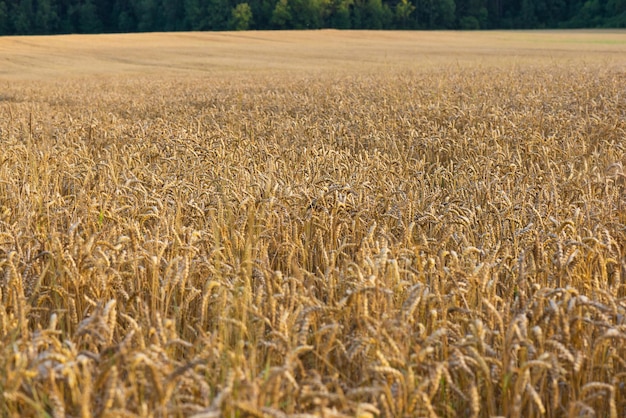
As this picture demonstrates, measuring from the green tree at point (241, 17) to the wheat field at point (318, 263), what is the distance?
63.2 meters

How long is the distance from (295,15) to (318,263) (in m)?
75.8

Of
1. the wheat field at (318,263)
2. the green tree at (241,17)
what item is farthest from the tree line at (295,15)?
the wheat field at (318,263)

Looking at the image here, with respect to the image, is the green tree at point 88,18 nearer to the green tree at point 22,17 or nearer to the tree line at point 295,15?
the tree line at point 295,15

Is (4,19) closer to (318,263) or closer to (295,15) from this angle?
(295,15)

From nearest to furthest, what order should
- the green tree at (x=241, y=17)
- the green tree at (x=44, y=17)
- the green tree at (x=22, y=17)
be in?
the green tree at (x=241, y=17), the green tree at (x=22, y=17), the green tree at (x=44, y=17)

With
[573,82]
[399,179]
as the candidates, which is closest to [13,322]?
[399,179]

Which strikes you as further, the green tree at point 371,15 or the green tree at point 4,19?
the green tree at point 4,19

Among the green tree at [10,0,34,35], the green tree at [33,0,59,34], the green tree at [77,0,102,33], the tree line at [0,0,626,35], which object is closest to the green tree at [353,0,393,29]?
the tree line at [0,0,626,35]

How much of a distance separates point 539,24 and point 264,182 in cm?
8529

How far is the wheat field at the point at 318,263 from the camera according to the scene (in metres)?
2.08

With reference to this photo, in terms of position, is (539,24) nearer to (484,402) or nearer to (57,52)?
(57,52)

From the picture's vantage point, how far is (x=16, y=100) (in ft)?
49.1

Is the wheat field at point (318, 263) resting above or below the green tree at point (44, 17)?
below

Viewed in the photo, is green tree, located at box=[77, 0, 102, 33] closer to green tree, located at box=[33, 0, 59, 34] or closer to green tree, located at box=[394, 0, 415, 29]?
green tree, located at box=[33, 0, 59, 34]
